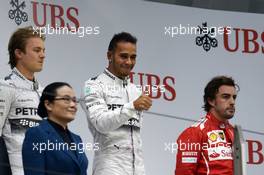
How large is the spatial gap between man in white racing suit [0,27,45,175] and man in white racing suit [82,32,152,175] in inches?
5.8

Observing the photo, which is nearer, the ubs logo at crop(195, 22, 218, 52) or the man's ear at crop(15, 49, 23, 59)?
the man's ear at crop(15, 49, 23, 59)

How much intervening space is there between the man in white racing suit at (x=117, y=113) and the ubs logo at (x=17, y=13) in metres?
0.30

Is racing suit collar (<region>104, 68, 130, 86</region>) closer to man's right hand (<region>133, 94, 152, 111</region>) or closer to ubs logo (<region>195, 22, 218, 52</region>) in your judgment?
man's right hand (<region>133, 94, 152, 111</region>)

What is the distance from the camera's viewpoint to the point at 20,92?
238 centimetres

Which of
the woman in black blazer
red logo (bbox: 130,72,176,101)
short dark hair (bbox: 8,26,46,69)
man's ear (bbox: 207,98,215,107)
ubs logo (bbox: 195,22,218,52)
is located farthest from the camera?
ubs logo (bbox: 195,22,218,52)

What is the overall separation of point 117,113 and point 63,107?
0.45ft

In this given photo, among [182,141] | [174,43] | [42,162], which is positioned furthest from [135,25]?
[42,162]

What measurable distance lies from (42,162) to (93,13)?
71cm

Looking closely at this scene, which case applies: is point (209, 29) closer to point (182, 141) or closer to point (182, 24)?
point (182, 24)

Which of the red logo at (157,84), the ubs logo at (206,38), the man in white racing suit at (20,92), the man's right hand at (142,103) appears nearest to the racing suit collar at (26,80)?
the man in white racing suit at (20,92)

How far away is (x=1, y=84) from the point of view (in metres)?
2.38

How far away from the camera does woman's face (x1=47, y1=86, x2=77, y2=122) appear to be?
7.51 feet

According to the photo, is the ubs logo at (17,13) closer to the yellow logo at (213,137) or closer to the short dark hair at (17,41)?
the short dark hair at (17,41)

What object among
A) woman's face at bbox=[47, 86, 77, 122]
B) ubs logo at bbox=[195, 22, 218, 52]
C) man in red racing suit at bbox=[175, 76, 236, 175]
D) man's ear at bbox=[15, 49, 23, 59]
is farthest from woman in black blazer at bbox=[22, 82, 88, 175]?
ubs logo at bbox=[195, 22, 218, 52]
